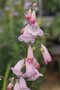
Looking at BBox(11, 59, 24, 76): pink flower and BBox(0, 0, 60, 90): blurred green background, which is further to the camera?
BBox(0, 0, 60, 90): blurred green background

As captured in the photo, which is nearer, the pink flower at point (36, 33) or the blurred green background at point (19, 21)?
the pink flower at point (36, 33)

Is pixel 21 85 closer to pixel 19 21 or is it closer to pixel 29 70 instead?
pixel 29 70

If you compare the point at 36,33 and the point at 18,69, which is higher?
the point at 36,33

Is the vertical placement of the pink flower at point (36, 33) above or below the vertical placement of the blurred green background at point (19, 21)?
below

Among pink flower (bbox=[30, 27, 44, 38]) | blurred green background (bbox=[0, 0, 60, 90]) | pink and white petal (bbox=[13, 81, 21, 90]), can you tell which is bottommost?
pink and white petal (bbox=[13, 81, 21, 90])

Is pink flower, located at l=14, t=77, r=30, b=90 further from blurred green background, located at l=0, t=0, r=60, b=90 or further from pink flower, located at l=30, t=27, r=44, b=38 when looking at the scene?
blurred green background, located at l=0, t=0, r=60, b=90

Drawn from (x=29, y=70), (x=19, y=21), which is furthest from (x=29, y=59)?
(x=19, y=21)

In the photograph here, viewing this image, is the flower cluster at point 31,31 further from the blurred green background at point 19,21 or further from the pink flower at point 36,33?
the blurred green background at point 19,21

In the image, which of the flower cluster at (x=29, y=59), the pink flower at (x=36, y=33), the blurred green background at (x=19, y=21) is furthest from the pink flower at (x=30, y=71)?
the blurred green background at (x=19, y=21)

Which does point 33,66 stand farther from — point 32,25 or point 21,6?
point 21,6

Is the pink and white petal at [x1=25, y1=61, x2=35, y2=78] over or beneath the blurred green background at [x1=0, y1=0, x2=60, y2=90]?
beneath

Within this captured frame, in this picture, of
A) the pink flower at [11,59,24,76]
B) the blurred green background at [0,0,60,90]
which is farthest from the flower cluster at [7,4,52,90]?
the blurred green background at [0,0,60,90]
